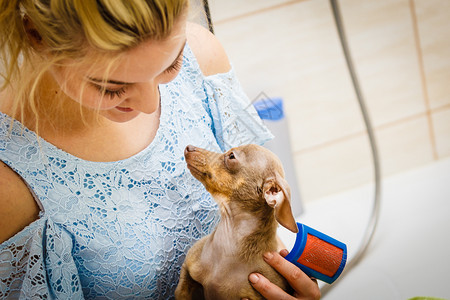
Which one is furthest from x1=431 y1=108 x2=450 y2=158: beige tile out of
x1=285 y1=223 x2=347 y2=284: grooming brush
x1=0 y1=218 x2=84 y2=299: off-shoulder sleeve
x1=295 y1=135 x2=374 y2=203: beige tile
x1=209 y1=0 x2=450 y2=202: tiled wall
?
x1=0 y1=218 x2=84 y2=299: off-shoulder sleeve

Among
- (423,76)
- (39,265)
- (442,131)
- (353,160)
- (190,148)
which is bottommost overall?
(39,265)

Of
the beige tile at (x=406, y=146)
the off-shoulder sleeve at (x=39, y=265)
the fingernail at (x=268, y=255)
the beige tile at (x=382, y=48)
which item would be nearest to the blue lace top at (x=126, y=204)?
the off-shoulder sleeve at (x=39, y=265)

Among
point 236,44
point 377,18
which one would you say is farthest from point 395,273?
point 377,18

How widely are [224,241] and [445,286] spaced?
0.28 metres

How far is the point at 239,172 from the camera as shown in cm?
60

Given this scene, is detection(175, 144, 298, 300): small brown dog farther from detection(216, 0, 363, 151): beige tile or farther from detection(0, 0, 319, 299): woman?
detection(216, 0, 363, 151): beige tile

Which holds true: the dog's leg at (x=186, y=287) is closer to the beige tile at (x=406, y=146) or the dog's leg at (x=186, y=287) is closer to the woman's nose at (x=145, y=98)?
the woman's nose at (x=145, y=98)

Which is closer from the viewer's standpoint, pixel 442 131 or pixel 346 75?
pixel 442 131

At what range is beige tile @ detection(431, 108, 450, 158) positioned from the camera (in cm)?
81

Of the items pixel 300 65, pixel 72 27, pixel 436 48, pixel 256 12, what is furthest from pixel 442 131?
pixel 72 27

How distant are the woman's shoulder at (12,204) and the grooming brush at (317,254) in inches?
14.0

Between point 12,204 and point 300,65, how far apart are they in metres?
0.63

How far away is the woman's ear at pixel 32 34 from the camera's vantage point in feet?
1.66

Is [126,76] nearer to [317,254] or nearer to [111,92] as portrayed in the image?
[111,92]
